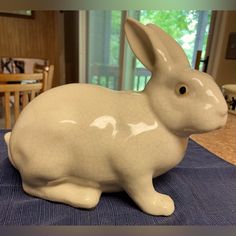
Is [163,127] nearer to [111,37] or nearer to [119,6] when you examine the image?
[119,6]

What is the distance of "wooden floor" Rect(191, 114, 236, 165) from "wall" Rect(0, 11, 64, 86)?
2.20 meters

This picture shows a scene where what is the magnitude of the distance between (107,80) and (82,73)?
1.01 feet

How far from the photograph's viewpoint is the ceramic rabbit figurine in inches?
15.6

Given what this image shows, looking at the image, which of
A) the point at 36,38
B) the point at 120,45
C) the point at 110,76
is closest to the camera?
the point at 120,45

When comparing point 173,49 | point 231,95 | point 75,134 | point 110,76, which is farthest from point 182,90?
point 110,76

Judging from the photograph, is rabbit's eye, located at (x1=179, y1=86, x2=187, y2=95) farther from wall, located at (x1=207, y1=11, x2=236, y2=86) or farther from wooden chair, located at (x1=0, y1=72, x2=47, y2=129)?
wall, located at (x1=207, y1=11, x2=236, y2=86)

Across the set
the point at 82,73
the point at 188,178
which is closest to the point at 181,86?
the point at 188,178

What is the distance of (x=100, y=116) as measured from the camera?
1.35 feet

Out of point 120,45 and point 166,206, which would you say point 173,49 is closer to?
point 166,206

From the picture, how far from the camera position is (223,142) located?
0.78 m

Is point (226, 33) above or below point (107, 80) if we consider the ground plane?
above

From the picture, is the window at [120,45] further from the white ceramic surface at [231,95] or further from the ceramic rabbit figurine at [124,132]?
the ceramic rabbit figurine at [124,132]

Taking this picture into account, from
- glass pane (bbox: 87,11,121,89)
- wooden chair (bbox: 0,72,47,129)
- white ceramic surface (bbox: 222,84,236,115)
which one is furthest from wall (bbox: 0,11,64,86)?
white ceramic surface (bbox: 222,84,236,115)

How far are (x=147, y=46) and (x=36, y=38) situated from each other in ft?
8.57
